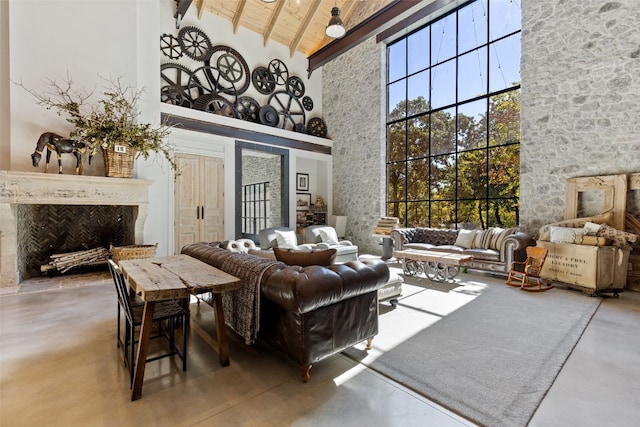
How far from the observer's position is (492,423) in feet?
5.12

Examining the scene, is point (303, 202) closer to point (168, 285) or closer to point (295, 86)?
point (295, 86)

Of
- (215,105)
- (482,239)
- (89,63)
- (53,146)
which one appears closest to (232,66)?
(215,105)

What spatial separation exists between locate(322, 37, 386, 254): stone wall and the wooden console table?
6.04 meters

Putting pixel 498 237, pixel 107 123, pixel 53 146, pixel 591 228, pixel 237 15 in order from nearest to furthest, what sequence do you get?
1. pixel 591 228
2. pixel 53 146
3. pixel 107 123
4. pixel 498 237
5. pixel 237 15

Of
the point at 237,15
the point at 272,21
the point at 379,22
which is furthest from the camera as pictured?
the point at 272,21

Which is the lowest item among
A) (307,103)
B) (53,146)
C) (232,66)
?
(53,146)

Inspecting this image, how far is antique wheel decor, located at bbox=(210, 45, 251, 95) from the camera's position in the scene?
7.16 meters

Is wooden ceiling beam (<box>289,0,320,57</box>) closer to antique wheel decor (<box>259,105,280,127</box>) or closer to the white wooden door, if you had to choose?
antique wheel decor (<box>259,105,280,127</box>)

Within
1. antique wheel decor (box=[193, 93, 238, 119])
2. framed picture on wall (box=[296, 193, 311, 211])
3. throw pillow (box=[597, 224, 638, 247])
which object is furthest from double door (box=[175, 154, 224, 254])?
throw pillow (box=[597, 224, 638, 247])

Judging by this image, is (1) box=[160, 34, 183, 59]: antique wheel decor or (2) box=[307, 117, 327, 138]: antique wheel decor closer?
(1) box=[160, 34, 183, 59]: antique wheel decor

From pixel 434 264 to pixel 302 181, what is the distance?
5.50 m

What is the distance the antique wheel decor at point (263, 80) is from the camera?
7.79 metres

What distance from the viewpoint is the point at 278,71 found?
8.29m

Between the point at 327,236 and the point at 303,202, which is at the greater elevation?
the point at 303,202
